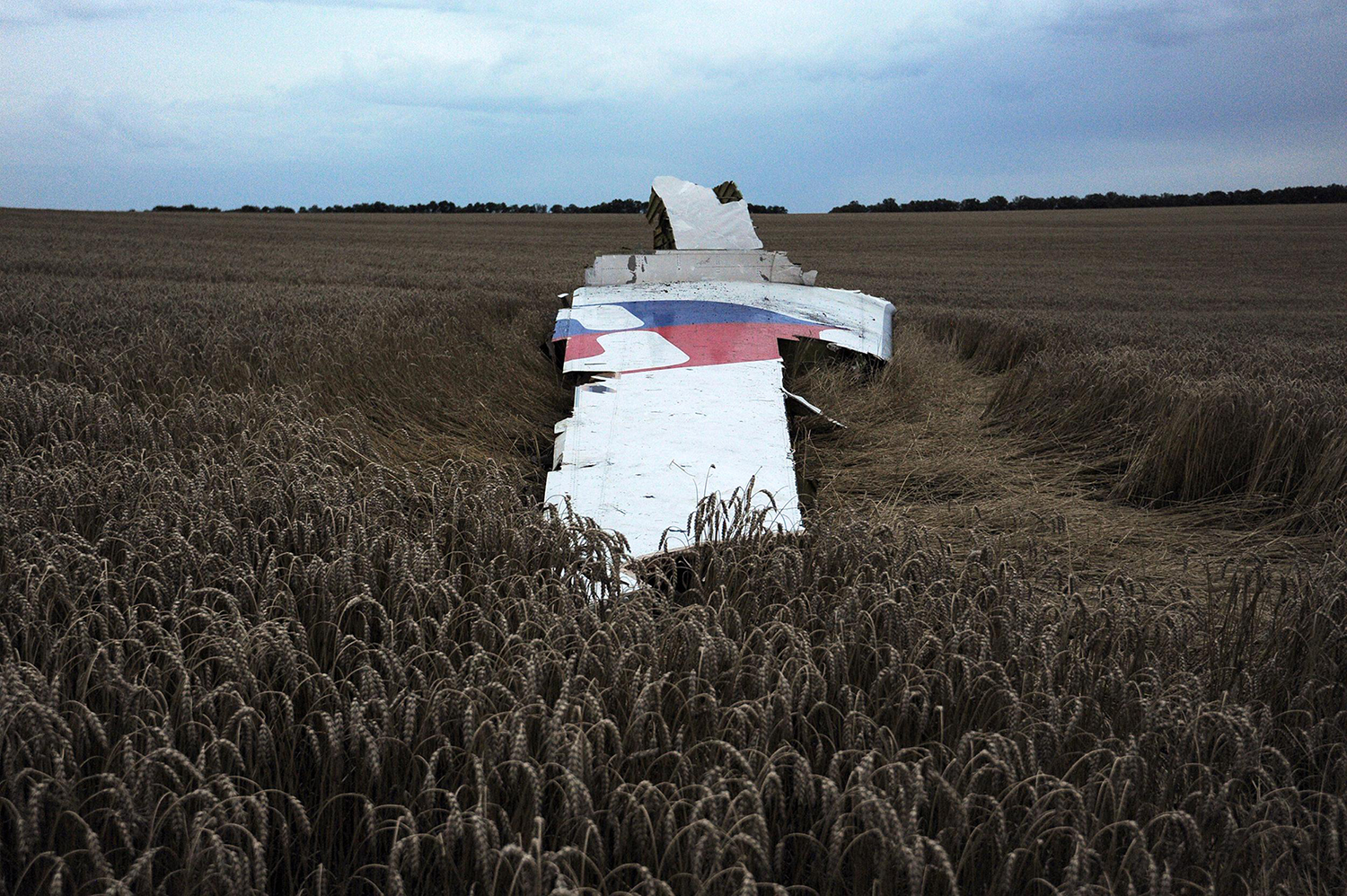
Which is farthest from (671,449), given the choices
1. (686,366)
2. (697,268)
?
(697,268)

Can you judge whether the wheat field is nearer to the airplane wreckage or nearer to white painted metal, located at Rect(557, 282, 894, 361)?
the airplane wreckage

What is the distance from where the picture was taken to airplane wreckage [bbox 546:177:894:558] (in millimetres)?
3654

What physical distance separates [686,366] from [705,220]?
13.9ft

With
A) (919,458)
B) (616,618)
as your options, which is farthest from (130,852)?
(919,458)

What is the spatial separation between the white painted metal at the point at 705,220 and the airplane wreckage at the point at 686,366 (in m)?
0.01

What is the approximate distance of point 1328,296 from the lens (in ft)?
45.2

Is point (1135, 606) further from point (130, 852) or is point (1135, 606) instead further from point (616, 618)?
point (130, 852)

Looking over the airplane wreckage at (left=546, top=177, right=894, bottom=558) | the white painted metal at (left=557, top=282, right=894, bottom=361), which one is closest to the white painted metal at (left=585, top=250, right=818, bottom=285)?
the airplane wreckage at (left=546, top=177, right=894, bottom=558)

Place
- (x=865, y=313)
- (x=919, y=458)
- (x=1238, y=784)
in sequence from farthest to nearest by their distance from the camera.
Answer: (x=865, y=313), (x=919, y=458), (x=1238, y=784)

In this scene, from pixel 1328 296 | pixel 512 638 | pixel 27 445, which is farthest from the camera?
pixel 1328 296

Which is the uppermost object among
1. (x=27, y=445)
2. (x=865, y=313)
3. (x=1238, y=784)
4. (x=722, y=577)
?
(x=865, y=313)

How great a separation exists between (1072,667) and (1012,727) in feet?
1.18

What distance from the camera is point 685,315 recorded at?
6480mm

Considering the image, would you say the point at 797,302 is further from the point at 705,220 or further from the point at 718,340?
the point at 705,220
